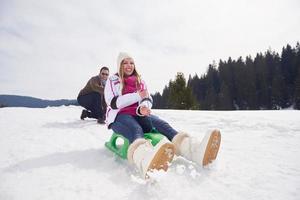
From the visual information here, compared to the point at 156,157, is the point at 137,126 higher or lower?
higher

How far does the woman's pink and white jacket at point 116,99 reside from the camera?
3.43 meters

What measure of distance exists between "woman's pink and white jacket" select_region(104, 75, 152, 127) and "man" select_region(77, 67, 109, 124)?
293 cm

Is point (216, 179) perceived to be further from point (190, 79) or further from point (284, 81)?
point (190, 79)

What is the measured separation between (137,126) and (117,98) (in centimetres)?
52

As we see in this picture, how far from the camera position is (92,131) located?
5043 mm

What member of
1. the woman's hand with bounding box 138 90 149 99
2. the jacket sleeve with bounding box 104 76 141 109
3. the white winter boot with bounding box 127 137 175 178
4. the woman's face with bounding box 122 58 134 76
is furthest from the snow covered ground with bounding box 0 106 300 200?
the woman's face with bounding box 122 58 134 76

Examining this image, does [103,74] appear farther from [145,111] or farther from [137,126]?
[137,126]

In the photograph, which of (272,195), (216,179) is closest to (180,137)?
(216,179)

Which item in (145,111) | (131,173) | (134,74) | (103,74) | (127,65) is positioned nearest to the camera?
(131,173)

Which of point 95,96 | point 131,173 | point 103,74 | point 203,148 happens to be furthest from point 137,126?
point 95,96

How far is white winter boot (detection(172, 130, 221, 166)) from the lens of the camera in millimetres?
2705

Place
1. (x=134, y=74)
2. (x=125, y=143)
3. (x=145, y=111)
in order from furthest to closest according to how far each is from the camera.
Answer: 1. (x=134, y=74)
2. (x=145, y=111)
3. (x=125, y=143)

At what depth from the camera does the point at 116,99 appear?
3.45 metres

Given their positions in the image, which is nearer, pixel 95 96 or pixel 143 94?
pixel 143 94
